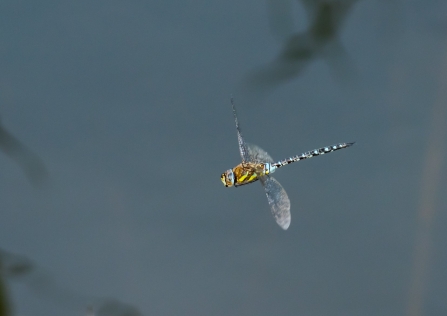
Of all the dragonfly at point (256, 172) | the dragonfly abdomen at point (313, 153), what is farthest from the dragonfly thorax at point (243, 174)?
the dragonfly abdomen at point (313, 153)

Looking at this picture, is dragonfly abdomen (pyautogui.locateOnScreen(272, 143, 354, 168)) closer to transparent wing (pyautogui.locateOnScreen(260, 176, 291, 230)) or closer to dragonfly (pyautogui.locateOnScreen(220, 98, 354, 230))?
dragonfly (pyautogui.locateOnScreen(220, 98, 354, 230))

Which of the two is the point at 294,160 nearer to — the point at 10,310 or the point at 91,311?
the point at 91,311

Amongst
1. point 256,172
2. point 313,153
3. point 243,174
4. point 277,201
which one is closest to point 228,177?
point 243,174

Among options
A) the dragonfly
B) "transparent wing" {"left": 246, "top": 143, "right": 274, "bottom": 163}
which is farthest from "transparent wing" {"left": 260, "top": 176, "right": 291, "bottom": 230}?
"transparent wing" {"left": 246, "top": 143, "right": 274, "bottom": 163}

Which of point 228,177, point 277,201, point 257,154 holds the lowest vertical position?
point 277,201

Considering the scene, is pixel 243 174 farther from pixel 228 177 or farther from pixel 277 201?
pixel 277 201

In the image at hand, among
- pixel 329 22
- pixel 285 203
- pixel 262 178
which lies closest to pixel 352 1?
pixel 329 22
